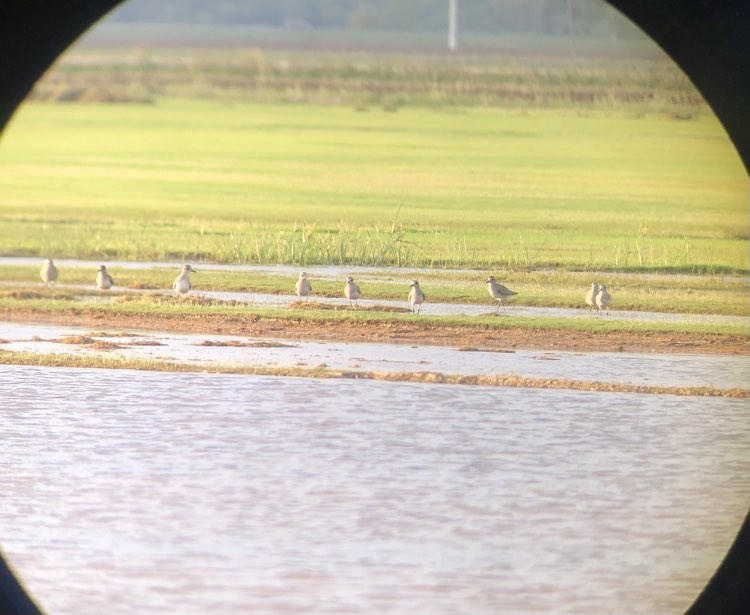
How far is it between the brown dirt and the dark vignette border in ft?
23.5

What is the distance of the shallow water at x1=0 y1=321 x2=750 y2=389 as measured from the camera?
1052 centimetres

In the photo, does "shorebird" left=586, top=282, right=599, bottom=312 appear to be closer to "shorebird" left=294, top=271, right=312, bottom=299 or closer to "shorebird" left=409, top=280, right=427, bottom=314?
"shorebird" left=409, top=280, right=427, bottom=314

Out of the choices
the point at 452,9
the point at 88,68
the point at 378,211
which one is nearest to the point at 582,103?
the point at 452,9

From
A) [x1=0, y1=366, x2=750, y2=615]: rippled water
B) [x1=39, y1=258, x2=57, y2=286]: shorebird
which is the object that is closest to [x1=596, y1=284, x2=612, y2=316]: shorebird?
[x1=0, y1=366, x2=750, y2=615]: rippled water

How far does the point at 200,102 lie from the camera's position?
2602 cm

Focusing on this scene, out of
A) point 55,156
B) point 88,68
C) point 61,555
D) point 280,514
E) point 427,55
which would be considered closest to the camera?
point 61,555

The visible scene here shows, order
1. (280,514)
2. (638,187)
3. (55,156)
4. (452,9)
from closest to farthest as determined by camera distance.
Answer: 1. (280,514)
2. (638,187)
3. (452,9)
4. (55,156)

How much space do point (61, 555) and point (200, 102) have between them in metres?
19.9

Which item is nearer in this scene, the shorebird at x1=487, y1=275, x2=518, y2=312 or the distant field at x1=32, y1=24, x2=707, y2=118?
the shorebird at x1=487, y1=275, x2=518, y2=312

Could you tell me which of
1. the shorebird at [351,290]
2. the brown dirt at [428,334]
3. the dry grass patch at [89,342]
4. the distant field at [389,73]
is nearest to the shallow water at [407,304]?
the shorebird at [351,290]

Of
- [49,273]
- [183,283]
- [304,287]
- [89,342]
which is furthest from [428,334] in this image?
[49,273]

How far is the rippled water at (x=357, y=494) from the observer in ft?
20.8

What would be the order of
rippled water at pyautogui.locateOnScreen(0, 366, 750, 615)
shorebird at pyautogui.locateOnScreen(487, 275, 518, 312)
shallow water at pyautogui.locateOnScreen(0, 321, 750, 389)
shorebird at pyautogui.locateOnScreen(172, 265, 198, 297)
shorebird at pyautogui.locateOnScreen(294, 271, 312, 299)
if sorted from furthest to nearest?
1. shorebird at pyautogui.locateOnScreen(172, 265, 198, 297)
2. shorebird at pyautogui.locateOnScreen(294, 271, 312, 299)
3. shorebird at pyautogui.locateOnScreen(487, 275, 518, 312)
4. shallow water at pyautogui.locateOnScreen(0, 321, 750, 389)
5. rippled water at pyautogui.locateOnScreen(0, 366, 750, 615)

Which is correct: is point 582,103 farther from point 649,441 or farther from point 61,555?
point 61,555
